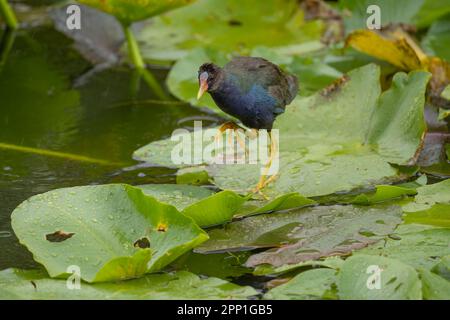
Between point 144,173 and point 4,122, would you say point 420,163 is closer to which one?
point 144,173

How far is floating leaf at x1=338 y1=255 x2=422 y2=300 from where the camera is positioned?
7.14 ft

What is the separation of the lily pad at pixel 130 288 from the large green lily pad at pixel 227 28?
2.40 metres

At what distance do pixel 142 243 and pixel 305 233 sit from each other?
1.55 ft

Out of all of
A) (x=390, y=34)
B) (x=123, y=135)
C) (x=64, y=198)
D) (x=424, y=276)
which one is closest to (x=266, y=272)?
(x=424, y=276)

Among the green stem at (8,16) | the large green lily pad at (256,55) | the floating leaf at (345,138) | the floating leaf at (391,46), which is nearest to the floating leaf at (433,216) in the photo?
the floating leaf at (345,138)

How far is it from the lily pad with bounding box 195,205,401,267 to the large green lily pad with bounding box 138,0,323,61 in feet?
6.58

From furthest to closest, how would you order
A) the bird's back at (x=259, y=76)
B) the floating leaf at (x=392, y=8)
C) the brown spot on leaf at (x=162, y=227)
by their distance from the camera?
the floating leaf at (x=392, y=8), the bird's back at (x=259, y=76), the brown spot on leaf at (x=162, y=227)

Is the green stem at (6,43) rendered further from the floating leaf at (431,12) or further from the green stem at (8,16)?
the floating leaf at (431,12)

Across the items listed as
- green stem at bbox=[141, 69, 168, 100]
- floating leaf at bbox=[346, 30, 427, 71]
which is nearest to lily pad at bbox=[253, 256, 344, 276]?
floating leaf at bbox=[346, 30, 427, 71]

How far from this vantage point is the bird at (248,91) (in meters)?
2.99

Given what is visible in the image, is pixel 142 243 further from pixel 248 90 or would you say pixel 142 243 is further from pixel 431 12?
pixel 431 12
